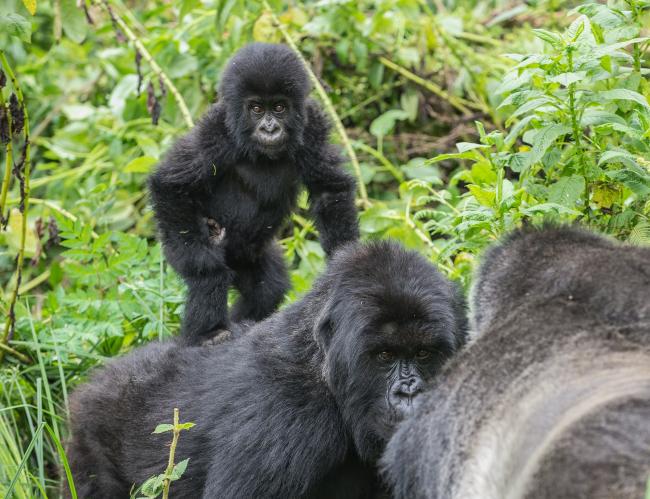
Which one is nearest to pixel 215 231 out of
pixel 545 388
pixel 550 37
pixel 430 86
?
pixel 550 37

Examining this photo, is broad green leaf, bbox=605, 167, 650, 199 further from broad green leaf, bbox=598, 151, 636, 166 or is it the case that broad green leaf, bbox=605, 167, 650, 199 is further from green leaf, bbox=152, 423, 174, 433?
green leaf, bbox=152, 423, 174, 433

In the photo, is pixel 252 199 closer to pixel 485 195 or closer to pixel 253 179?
pixel 253 179

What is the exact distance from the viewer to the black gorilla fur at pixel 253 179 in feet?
14.2

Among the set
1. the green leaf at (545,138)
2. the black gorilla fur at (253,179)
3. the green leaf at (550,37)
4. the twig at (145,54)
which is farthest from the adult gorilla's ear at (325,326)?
the twig at (145,54)

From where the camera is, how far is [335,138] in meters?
5.60

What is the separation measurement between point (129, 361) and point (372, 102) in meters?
3.14

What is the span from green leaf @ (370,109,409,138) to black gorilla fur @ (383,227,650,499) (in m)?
3.33

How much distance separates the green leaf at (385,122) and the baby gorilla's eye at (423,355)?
3173 mm

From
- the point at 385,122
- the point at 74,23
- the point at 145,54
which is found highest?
the point at 74,23

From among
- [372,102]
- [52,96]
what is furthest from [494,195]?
[52,96]

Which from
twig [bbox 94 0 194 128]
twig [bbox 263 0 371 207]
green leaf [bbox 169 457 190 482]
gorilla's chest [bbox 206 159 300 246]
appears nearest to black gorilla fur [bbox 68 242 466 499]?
green leaf [bbox 169 457 190 482]

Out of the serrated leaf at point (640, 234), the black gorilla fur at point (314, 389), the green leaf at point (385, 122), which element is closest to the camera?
the black gorilla fur at point (314, 389)

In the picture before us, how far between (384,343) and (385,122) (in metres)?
3.28

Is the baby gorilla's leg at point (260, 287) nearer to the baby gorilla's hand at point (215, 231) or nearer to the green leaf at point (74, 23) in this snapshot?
the baby gorilla's hand at point (215, 231)
